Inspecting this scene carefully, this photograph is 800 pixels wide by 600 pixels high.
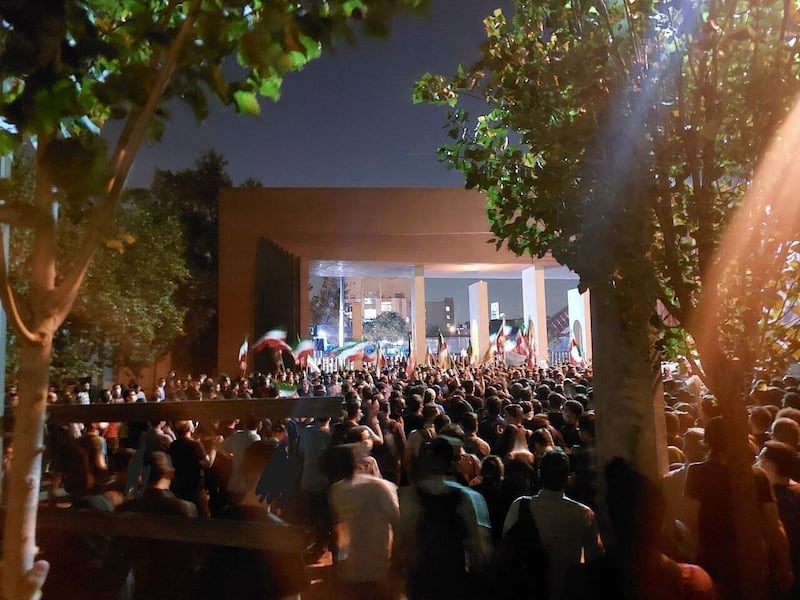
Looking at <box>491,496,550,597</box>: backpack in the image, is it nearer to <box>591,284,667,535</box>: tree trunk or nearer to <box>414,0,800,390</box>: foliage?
<box>591,284,667,535</box>: tree trunk

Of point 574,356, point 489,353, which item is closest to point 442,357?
point 489,353

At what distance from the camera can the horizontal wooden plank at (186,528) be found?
247 cm

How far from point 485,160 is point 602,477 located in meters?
2.42

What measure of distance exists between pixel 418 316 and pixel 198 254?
11872mm

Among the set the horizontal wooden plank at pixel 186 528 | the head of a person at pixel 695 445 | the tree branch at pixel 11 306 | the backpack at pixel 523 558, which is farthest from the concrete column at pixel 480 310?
the tree branch at pixel 11 306

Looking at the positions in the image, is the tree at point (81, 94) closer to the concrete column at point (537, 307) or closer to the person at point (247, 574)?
the person at point (247, 574)

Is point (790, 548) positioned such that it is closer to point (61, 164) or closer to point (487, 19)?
point (487, 19)

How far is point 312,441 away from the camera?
6945 millimetres

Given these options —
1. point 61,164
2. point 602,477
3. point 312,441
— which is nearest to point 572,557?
point 602,477

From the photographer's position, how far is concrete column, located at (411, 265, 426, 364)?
1173 inches

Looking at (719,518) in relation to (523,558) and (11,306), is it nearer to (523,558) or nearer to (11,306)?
(523,558)

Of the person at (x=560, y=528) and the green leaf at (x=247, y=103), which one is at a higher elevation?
the green leaf at (x=247, y=103)

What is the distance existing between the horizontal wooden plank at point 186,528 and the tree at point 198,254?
1138 inches

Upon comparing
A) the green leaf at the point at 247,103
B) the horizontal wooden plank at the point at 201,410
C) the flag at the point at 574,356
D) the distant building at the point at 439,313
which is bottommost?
the horizontal wooden plank at the point at 201,410
